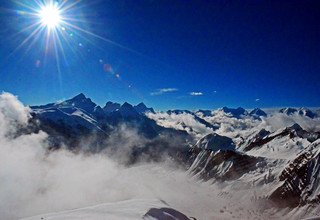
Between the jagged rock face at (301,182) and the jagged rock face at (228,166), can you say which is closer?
the jagged rock face at (301,182)

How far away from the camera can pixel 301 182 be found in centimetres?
12300

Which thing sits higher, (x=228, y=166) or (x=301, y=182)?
(x=228, y=166)

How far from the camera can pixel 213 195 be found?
6240 inches

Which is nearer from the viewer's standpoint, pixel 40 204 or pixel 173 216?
pixel 173 216

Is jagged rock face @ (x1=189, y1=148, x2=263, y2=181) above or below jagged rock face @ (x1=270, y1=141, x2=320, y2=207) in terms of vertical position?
above

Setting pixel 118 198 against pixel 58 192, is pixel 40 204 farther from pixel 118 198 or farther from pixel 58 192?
pixel 118 198

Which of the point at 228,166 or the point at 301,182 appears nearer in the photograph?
the point at 301,182

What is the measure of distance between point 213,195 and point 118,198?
145 ft

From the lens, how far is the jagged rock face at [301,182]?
381ft

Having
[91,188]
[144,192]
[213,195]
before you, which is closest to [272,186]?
[213,195]

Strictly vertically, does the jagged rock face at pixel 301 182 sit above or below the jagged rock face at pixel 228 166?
below

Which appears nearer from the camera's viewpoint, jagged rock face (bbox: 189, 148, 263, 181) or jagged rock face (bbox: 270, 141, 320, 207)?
jagged rock face (bbox: 270, 141, 320, 207)

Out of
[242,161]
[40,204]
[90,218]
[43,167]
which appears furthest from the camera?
[242,161]

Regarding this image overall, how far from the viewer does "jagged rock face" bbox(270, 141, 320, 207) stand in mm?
116194
